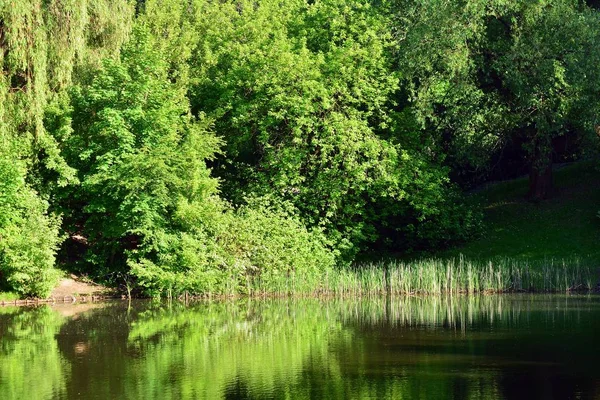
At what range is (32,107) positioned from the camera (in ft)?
89.8

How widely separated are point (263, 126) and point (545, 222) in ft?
36.8

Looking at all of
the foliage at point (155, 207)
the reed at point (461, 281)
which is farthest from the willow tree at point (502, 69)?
the foliage at point (155, 207)

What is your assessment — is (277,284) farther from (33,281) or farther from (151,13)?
(151,13)

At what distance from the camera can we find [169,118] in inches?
1241

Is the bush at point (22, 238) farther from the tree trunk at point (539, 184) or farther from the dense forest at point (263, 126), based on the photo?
the tree trunk at point (539, 184)

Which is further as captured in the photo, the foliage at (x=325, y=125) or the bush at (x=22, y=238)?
the foliage at (x=325, y=125)

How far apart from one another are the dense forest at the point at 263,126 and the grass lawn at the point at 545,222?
839 millimetres

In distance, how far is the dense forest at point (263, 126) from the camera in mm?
28625

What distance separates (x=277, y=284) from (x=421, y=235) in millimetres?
8025

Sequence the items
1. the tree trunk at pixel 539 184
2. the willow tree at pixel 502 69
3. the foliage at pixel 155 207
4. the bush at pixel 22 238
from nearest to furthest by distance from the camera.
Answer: the bush at pixel 22 238
the foliage at pixel 155 207
the willow tree at pixel 502 69
the tree trunk at pixel 539 184

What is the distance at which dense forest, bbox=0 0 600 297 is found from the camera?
28.6 meters

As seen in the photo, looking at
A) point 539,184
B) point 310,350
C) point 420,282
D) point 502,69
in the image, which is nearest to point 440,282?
point 420,282

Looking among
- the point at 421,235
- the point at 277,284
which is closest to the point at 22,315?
the point at 277,284

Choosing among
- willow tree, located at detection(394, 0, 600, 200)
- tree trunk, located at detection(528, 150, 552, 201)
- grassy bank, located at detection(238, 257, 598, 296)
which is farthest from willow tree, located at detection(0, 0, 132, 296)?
tree trunk, located at detection(528, 150, 552, 201)
